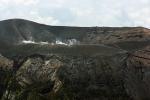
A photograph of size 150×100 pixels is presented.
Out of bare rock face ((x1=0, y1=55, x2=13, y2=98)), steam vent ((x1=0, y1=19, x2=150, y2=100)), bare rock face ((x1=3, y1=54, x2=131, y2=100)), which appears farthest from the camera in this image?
bare rock face ((x1=0, y1=55, x2=13, y2=98))

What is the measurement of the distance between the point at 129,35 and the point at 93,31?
34.2 feet

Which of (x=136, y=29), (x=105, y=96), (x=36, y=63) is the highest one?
(x=136, y=29)

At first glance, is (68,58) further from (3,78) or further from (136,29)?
(136,29)

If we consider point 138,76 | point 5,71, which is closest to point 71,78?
point 138,76

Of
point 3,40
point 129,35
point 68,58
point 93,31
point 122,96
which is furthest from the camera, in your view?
point 93,31

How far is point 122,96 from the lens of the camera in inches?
2060

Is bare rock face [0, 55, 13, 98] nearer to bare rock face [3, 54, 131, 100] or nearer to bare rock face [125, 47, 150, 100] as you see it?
bare rock face [3, 54, 131, 100]

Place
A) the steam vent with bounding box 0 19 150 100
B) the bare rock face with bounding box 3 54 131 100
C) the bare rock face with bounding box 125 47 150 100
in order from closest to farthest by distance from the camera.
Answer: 1. the bare rock face with bounding box 3 54 131 100
2. the steam vent with bounding box 0 19 150 100
3. the bare rock face with bounding box 125 47 150 100

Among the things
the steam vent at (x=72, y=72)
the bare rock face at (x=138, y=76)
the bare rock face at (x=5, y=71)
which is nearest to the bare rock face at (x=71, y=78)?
the steam vent at (x=72, y=72)

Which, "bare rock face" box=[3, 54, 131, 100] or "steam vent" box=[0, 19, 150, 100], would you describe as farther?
"steam vent" box=[0, 19, 150, 100]

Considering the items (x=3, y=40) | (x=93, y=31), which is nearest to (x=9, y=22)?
(x=3, y=40)

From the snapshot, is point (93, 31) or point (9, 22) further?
point (93, 31)

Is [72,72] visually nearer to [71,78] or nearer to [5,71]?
[71,78]

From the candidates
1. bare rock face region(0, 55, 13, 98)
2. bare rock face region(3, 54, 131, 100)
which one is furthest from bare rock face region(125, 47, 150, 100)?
bare rock face region(0, 55, 13, 98)
